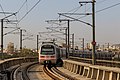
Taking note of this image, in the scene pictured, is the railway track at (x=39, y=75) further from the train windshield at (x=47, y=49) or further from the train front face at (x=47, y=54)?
the train windshield at (x=47, y=49)

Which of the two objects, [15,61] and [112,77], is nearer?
[112,77]

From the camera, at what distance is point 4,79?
25.0m

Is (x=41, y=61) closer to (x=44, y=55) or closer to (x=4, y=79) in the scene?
(x=44, y=55)

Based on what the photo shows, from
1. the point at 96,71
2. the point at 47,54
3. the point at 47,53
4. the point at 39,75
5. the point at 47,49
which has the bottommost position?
the point at 39,75

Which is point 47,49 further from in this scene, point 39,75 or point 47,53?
point 39,75

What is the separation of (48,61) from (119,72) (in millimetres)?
23102

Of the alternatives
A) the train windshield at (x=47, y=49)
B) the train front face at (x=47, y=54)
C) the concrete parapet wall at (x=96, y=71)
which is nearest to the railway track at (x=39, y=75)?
the concrete parapet wall at (x=96, y=71)

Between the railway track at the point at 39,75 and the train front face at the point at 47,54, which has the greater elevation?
the train front face at the point at 47,54

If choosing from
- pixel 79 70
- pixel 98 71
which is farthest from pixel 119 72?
pixel 79 70

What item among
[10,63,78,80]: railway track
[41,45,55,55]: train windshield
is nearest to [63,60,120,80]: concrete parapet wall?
[10,63,78,80]: railway track

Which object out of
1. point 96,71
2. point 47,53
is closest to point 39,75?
point 96,71

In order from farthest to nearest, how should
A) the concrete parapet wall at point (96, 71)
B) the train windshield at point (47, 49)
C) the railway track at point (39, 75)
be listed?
1. the train windshield at point (47, 49)
2. the railway track at point (39, 75)
3. the concrete parapet wall at point (96, 71)

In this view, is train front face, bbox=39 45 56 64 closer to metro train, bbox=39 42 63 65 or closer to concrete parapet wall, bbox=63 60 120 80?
metro train, bbox=39 42 63 65

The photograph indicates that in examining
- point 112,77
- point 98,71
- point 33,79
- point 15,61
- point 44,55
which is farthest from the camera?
point 15,61
